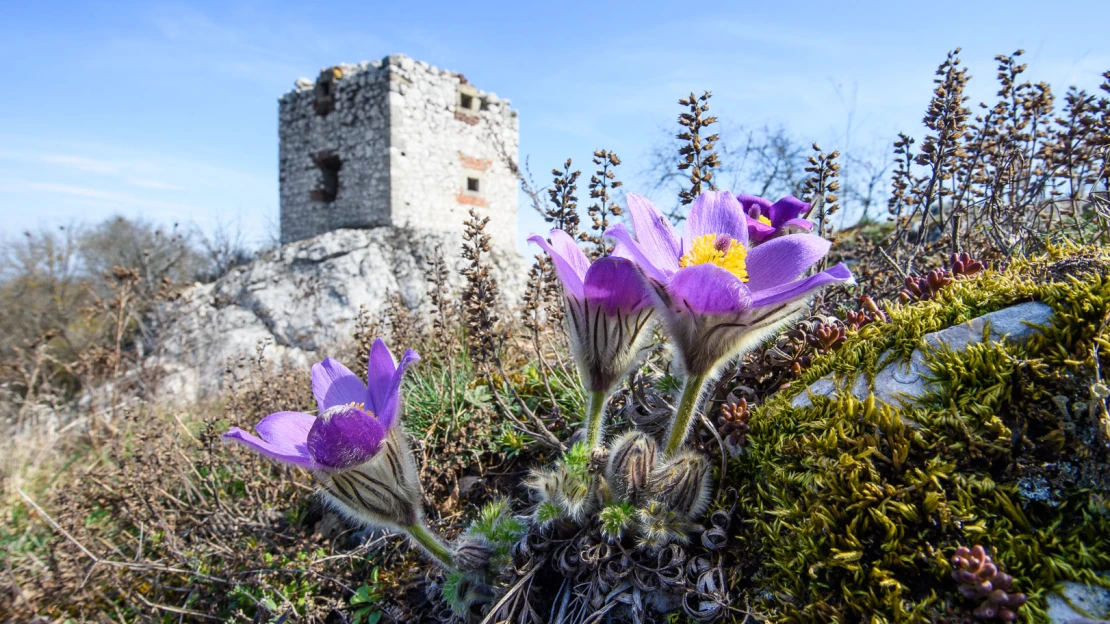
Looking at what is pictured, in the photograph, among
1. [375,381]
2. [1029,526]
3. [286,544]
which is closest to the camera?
[1029,526]

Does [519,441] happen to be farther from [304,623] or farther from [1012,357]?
[1012,357]

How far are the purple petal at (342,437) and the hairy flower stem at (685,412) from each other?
712 mm

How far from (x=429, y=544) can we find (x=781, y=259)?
1157 millimetres

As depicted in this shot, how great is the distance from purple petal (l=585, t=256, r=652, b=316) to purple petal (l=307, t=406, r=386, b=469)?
58cm

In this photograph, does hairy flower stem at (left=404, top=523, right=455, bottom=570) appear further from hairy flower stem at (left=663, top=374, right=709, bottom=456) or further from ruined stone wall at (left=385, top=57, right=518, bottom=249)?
ruined stone wall at (left=385, top=57, right=518, bottom=249)

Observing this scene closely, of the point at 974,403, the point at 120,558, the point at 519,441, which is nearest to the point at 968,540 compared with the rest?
the point at 974,403

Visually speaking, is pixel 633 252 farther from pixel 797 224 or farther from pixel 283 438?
pixel 283 438

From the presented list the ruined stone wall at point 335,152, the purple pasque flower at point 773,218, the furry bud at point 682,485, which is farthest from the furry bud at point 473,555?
the ruined stone wall at point 335,152

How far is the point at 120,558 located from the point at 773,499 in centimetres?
310

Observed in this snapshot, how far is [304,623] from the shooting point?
209 centimetres

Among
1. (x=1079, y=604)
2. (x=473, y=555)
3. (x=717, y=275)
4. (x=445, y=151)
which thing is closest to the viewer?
(x=1079, y=604)

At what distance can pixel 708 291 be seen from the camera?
1.18 meters

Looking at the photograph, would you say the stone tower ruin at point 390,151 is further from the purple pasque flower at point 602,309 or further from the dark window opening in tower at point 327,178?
the purple pasque flower at point 602,309

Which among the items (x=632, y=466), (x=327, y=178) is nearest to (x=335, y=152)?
(x=327, y=178)
